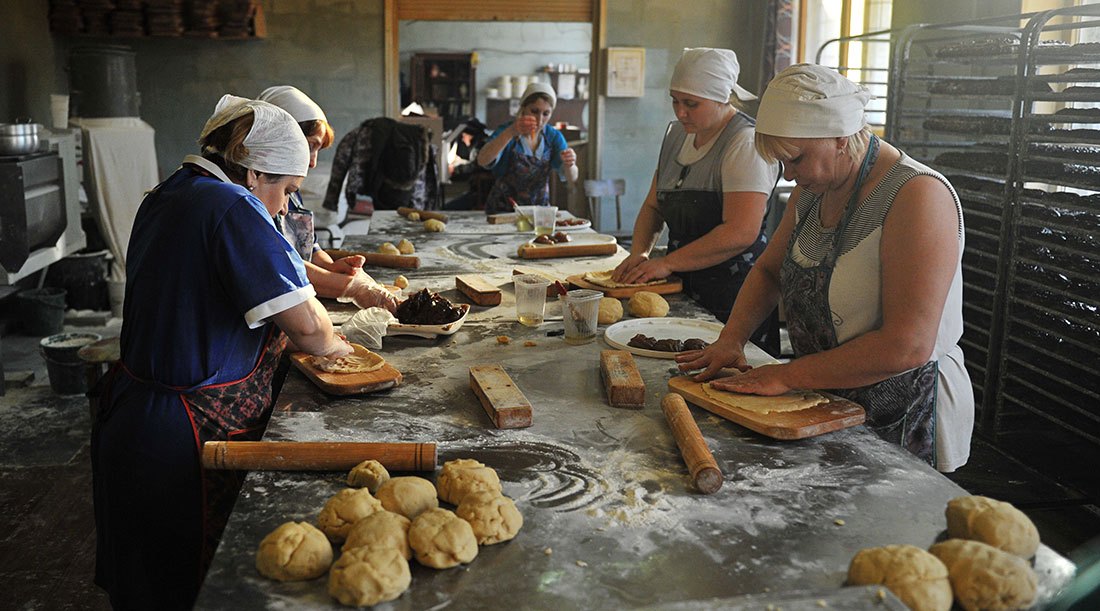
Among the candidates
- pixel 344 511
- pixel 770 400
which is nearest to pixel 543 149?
pixel 770 400

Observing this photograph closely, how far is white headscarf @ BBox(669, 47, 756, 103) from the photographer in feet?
10.5

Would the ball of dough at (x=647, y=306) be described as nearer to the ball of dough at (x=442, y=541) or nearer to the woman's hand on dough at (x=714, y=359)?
the woman's hand on dough at (x=714, y=359)

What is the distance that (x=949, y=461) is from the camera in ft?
7.22

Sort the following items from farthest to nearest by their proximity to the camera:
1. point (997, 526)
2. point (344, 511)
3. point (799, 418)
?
1. point (799, 418)
2. point (344, 511)
3. point (997, 526)

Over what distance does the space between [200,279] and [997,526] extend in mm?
1669

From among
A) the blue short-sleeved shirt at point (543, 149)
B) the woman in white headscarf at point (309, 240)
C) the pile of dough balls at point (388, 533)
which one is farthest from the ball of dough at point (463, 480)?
the blue short-sleeved shirt at point (543, 149)

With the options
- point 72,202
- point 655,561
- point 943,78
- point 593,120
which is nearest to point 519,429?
point 655,561

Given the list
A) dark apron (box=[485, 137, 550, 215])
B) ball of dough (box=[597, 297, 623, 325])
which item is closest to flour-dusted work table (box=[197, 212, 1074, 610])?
ball of dough (box=[597, 297, 623, 325])

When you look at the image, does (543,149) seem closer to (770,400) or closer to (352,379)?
(352,379)

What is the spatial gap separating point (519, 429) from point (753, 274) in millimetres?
971

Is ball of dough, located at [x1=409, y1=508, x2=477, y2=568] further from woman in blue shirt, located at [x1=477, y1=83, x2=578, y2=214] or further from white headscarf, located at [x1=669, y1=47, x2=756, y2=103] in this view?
woman in blue shirt, located at [x1=477, y1=83, x2=578, y2=214]

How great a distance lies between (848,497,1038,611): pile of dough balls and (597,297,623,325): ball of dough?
62.6 inches

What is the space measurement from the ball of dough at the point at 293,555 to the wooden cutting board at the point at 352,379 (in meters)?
0.75

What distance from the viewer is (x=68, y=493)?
378 centimetres
